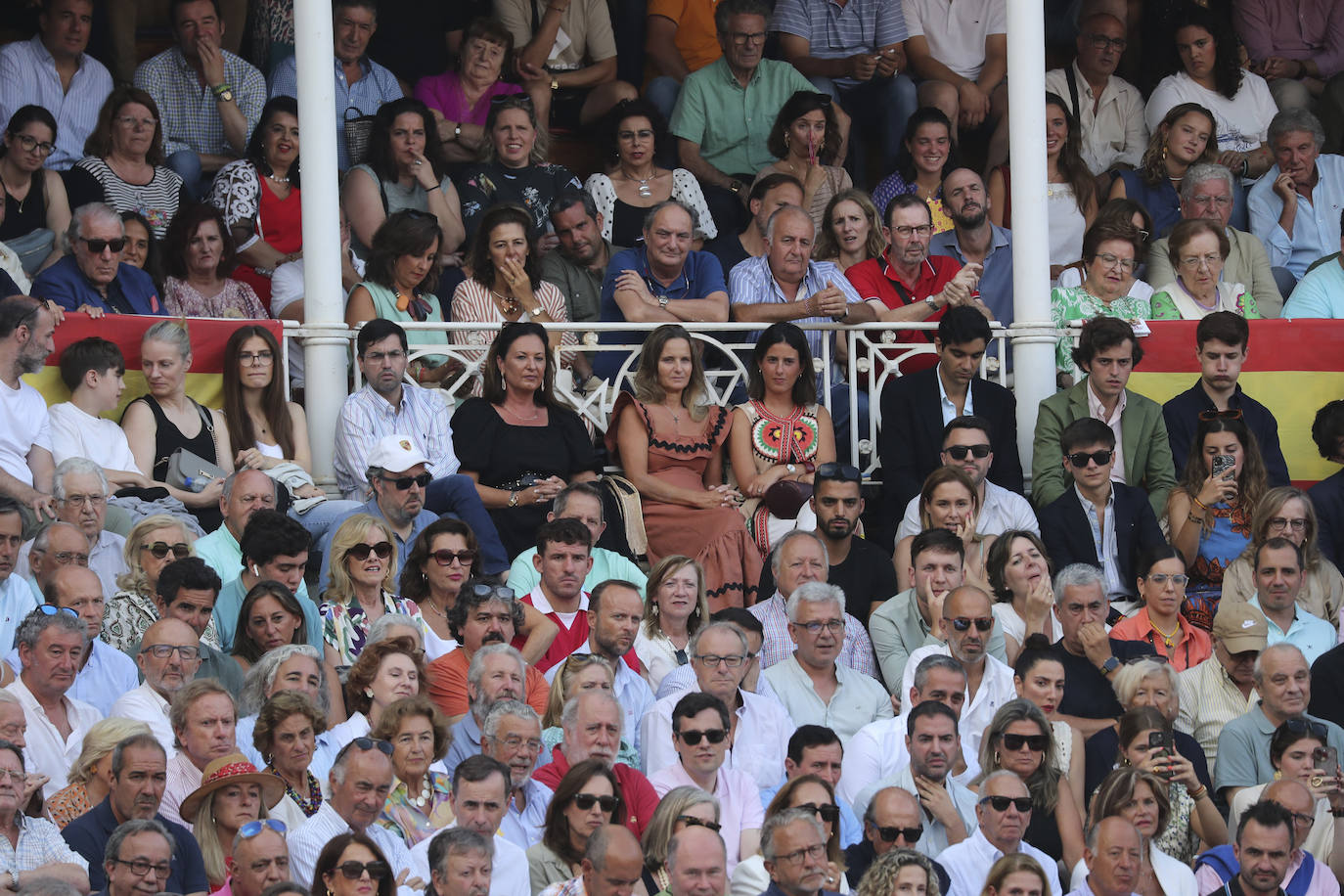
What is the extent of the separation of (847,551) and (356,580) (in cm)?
221

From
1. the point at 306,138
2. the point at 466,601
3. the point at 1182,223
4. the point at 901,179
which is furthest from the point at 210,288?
the point at 1182,223

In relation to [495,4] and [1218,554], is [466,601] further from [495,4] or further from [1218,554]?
[495,4]

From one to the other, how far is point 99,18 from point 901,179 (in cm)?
458

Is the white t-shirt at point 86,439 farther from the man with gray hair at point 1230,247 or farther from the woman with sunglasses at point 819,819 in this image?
the man with gray hair at point 1230,247

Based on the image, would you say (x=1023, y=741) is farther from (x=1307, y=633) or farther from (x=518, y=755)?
(x=1307, y=633)

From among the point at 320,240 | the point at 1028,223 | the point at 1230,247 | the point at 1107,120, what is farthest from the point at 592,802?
the point at 1107,120

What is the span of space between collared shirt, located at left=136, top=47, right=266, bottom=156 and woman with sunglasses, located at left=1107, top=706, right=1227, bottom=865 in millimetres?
5825

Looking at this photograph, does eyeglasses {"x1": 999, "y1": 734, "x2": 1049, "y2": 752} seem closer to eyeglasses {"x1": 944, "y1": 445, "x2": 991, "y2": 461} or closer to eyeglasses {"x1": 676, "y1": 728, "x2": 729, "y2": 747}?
eyeglasses {"x1": 676, "y1": 728, "x2": 729, "y2": 747}

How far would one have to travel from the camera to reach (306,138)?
1082cm

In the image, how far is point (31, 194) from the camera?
1134 centimetres

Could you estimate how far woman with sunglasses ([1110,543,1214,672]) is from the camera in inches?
399

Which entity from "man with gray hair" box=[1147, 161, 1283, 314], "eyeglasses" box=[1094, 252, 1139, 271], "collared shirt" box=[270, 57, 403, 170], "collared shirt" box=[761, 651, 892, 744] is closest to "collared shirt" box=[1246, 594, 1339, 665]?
"collared shirt" box=[761, 651, 892, 744]

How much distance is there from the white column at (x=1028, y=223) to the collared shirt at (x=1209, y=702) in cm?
159

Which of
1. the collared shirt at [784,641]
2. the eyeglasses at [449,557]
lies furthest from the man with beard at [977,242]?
the eyeglasses at [449,557]
